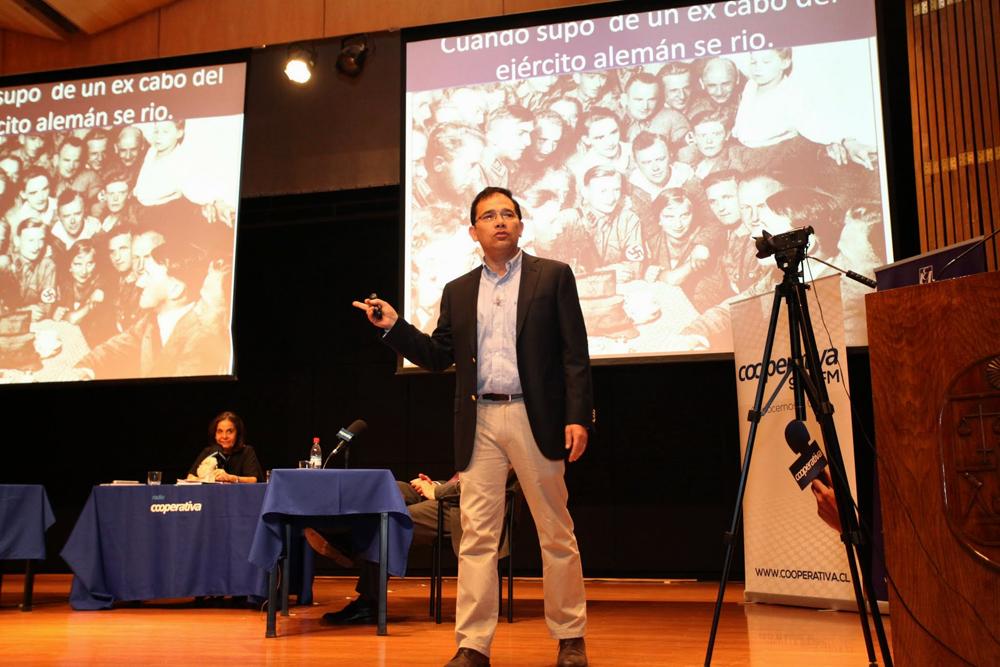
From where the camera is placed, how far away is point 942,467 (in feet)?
6.40

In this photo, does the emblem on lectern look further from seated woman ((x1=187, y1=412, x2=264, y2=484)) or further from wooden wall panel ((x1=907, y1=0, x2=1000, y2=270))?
seated woman ((x1=187, y1=412, x2=264, y2=484))

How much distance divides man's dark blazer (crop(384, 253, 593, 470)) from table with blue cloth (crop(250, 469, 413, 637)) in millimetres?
1069

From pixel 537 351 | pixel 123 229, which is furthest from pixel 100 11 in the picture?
pixel 537 351

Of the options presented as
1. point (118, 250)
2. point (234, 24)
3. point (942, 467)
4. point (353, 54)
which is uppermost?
point (234, 24)

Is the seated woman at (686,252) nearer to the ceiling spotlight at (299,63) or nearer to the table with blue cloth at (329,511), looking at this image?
the table with blue cloth at (329,511)

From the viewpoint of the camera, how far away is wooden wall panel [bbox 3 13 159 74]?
24.9ft

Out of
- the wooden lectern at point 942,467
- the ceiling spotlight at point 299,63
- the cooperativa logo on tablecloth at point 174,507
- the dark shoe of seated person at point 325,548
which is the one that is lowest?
the dark shoe of seated person at point 325,548

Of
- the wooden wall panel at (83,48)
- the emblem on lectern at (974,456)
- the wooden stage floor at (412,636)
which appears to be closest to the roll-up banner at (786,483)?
the wooden stage floor at (412,636)

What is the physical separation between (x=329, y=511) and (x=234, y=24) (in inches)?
199

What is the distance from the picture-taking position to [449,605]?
5.03 m

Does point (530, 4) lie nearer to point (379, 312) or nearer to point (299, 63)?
point (299, 63)

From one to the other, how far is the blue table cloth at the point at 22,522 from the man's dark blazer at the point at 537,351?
326 centimetres

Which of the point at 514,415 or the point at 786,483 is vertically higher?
the point at 514,415

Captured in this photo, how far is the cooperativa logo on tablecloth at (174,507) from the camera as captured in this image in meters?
5.05
